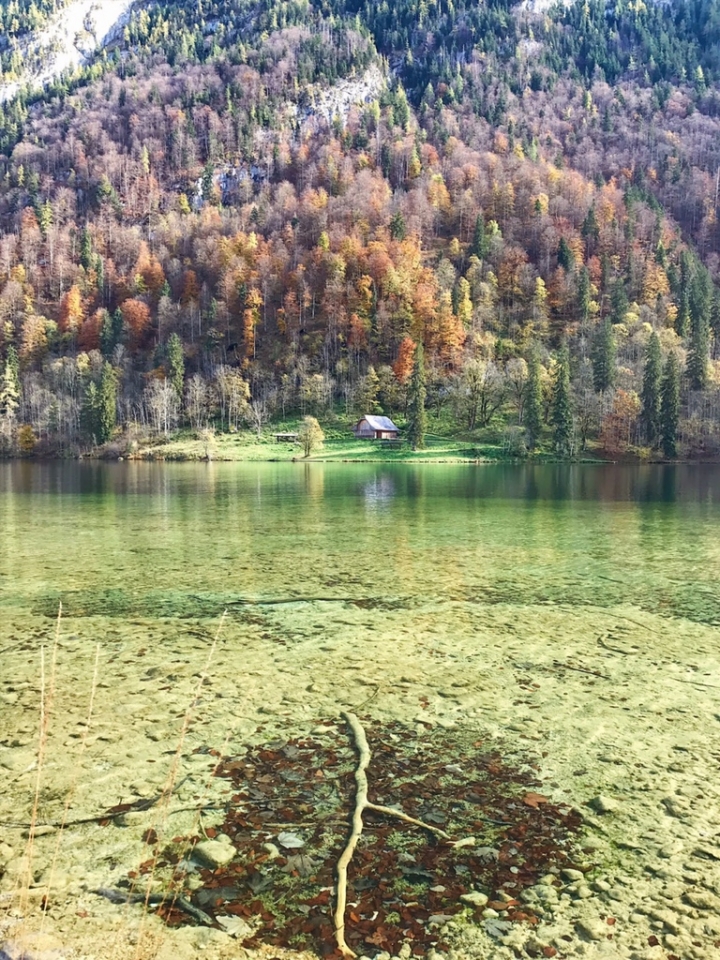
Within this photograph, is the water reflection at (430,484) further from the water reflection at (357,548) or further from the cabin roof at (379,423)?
the cabin roof at (379,423)

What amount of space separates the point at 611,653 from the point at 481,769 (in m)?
6.35

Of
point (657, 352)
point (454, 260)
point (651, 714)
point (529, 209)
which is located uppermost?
point (529, 209)

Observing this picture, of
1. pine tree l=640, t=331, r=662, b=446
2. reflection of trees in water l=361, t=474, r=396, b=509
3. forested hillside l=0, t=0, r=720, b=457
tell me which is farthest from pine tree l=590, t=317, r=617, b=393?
reflection of trees in water l=361, t=474, r=396, b=509

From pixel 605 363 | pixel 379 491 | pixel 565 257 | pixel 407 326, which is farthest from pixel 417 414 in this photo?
pixel 565 257

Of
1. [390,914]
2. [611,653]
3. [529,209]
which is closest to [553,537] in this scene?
[611,653]

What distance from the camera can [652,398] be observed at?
370ft

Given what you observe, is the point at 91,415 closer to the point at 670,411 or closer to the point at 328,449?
the point at 328,449

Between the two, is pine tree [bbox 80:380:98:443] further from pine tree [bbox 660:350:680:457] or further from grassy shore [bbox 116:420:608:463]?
pine tree [bbox 660:350:680:457]

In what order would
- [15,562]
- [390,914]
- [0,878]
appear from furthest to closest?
[15,562]
[0,878]
[390,914]

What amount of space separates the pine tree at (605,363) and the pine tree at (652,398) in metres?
10.3

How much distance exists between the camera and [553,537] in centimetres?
3092

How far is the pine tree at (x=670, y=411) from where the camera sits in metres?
109

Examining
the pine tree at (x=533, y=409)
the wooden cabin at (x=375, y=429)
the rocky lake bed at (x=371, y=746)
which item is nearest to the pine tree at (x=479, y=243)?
the wooden cabin at (x=375, y=429)

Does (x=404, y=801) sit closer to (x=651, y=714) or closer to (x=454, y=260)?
(x=651, y=714)
